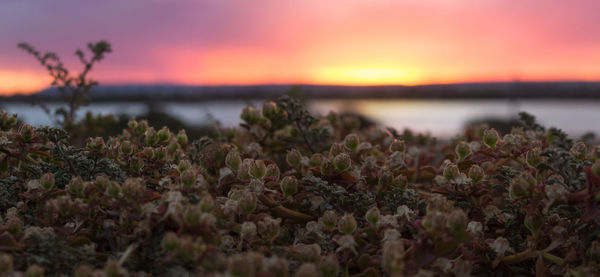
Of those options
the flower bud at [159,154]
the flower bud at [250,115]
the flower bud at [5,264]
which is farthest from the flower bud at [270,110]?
the flower bud at [5,264]

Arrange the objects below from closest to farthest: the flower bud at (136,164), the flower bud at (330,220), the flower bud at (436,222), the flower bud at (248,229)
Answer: the flower bud at (436,222)
the flower bud at (248,229)
the flower bud at (330,220)
the flower bud at (136,164)

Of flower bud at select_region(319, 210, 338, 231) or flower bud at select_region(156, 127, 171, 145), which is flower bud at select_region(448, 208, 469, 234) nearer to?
flower bud at select_region(319, 210, 338, 231)

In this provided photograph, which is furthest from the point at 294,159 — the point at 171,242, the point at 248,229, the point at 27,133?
the point at 27,133

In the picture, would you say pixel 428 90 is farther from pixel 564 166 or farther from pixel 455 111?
pixel 564 166

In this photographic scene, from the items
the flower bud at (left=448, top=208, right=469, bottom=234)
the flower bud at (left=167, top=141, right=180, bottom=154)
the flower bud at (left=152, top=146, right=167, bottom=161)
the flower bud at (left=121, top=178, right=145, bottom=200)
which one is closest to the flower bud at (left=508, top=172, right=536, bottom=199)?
the flower bud at (left=448, top=208, right=469, bottom=234)

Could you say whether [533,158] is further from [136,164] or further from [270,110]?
[136,164]

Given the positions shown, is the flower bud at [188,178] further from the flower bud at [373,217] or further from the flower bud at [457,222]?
the flower bud at [457,222]

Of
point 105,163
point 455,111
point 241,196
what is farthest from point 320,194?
point 455,111
